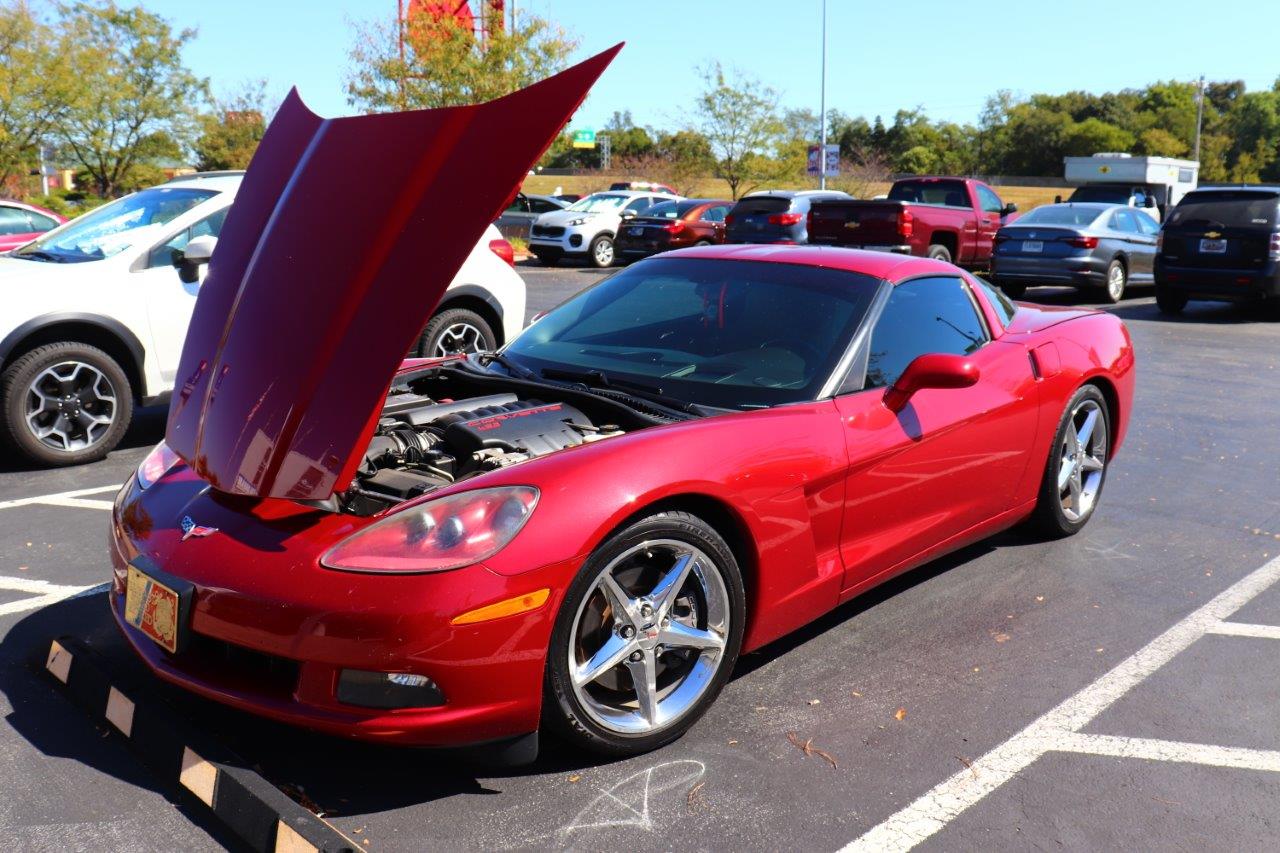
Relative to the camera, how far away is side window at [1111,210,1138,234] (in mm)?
16766

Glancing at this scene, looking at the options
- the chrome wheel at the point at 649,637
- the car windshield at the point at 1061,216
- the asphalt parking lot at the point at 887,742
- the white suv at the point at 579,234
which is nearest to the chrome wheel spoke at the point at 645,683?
the chrome wheel at the point at 649,637

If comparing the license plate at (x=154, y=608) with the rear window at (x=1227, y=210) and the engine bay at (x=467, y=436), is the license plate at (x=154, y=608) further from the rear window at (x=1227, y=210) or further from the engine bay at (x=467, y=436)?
the rear window at (x=1227, y=210)

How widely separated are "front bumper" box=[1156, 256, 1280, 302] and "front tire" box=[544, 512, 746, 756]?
505 inches

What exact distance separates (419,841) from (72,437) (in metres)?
4.64

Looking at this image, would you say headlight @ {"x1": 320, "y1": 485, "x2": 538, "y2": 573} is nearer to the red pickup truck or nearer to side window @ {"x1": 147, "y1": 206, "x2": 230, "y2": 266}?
side window @ {"x1": 147, "y1": 206, "x2": 230, "y2": 266}

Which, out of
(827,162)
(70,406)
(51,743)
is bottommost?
(51,743)

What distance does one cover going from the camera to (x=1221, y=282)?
559 inches

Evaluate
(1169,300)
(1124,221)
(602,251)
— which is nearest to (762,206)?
(602,251)

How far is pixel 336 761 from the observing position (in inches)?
126

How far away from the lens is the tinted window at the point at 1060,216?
16562mm

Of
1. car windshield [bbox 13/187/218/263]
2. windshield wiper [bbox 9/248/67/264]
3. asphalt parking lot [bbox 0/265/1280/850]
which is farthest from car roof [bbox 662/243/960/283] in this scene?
windshield wiper [bbox 9/248/67/264]

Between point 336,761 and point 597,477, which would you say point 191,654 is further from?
point 597,477

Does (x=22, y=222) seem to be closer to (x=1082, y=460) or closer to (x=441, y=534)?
(x=1082, y=460)

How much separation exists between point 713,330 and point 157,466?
198 centimetres
